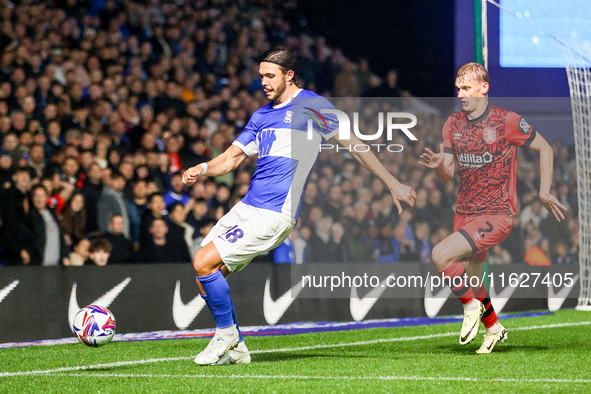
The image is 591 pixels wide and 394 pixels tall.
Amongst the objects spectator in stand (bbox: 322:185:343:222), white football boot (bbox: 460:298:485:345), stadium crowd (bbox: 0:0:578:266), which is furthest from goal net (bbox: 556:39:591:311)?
white football boot (bbox: 460:298:485:345)

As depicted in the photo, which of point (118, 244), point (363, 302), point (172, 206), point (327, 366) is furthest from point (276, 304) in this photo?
point (327, 366)

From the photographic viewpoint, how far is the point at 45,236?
8148 mm

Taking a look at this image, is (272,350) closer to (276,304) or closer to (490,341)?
(490,341)

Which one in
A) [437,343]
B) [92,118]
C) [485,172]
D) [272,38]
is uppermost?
[272,38]

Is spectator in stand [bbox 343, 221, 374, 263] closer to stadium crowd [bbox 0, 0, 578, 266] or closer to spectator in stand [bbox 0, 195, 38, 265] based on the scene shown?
stadium crowd [bbox 0, 0, 578, 266]

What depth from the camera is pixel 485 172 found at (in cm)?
645

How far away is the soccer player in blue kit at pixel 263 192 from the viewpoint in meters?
5.37

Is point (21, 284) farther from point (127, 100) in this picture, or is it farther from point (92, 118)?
point (127, 100)

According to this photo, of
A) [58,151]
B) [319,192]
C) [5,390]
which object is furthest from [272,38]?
[5,390]

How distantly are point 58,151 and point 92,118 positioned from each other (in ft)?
2.94

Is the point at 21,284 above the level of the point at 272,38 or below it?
below

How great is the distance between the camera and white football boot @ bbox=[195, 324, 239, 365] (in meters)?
5.34

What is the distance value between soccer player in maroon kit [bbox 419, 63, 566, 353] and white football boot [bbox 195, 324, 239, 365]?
1.81 metres

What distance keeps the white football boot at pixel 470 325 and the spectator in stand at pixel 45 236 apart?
4.43m
